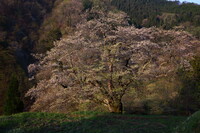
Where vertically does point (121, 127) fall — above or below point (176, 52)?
below

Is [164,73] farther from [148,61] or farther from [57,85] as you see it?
[57,85]

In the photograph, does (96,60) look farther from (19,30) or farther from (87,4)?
(19,30)

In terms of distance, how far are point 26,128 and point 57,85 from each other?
3436 mm

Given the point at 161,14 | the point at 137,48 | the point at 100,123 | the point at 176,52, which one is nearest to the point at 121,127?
the point at 100,123

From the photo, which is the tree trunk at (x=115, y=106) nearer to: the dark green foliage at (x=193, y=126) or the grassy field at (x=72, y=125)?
the grassy field at (x=72, y=125)

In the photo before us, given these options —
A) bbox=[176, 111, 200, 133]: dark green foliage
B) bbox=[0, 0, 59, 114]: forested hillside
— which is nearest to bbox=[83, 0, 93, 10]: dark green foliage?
bbox=[0, 0, 59, 114]: forested hillside

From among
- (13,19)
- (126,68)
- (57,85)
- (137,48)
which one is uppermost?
(13,19)

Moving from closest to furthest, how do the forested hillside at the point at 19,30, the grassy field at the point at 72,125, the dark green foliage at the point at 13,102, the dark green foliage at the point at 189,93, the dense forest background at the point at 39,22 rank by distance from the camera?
the grassy field at the point at 72,125
the dark green foliage at the point at 189,93
the dark green foliage at the point at 13,102
the forested hillside at the point at 19,30
the dense forest background at the point at 39,22

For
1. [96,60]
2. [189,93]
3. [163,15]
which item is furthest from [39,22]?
[189,93]

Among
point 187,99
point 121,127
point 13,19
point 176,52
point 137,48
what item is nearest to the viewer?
point 121,127

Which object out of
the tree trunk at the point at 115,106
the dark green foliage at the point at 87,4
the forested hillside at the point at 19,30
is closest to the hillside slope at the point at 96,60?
the tree trunk at the point at 115,106

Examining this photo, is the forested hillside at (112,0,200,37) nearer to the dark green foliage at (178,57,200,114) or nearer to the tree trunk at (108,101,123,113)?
A: the dark green foliage at (178,57,200,114)

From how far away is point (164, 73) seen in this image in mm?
11086

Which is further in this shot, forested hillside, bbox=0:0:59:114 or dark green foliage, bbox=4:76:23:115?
forested hillside, bbox=0:0:59:114
